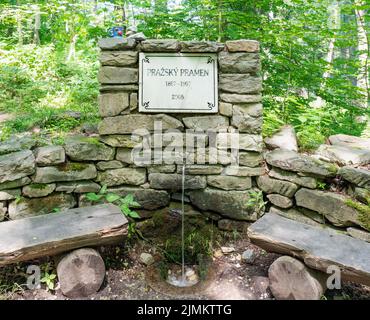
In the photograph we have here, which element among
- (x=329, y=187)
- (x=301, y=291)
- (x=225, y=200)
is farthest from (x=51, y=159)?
(x=329, y=187)

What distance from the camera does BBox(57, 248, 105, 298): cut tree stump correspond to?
2602 mm

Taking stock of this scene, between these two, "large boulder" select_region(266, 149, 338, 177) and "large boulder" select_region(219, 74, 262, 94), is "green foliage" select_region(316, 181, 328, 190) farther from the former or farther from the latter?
"large boulder" select_region(219, 74, 262, 94)

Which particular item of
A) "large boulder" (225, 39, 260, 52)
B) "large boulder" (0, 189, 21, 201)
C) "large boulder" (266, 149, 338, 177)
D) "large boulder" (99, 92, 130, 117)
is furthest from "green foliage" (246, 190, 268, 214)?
"large boulder" (0, 189, 21, 201)

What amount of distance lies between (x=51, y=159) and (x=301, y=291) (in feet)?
8.56

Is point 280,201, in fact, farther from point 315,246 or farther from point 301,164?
point 315,246

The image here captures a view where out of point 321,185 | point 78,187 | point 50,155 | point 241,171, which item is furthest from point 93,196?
point 321,185

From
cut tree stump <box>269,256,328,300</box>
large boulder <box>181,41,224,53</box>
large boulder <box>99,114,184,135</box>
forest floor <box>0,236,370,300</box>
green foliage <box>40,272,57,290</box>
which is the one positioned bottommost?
forest floor <box>0,236,370,300</box>

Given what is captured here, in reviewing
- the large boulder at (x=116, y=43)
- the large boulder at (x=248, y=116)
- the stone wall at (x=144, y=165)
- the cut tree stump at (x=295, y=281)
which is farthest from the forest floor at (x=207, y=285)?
the large boulder at (x=116, y=43)

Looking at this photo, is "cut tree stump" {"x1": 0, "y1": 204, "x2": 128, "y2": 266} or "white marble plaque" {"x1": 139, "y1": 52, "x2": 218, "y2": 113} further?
"white marble plaque" {"x1": 139, "y1": 52, "x2": 218, "y2": 113}

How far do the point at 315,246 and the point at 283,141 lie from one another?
1.51 m

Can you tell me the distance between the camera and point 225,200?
3479 millimetres

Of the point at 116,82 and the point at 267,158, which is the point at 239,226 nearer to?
the point at 267,158

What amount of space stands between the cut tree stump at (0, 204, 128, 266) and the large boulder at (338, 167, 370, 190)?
213cm

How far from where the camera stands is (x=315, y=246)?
8.20ft
